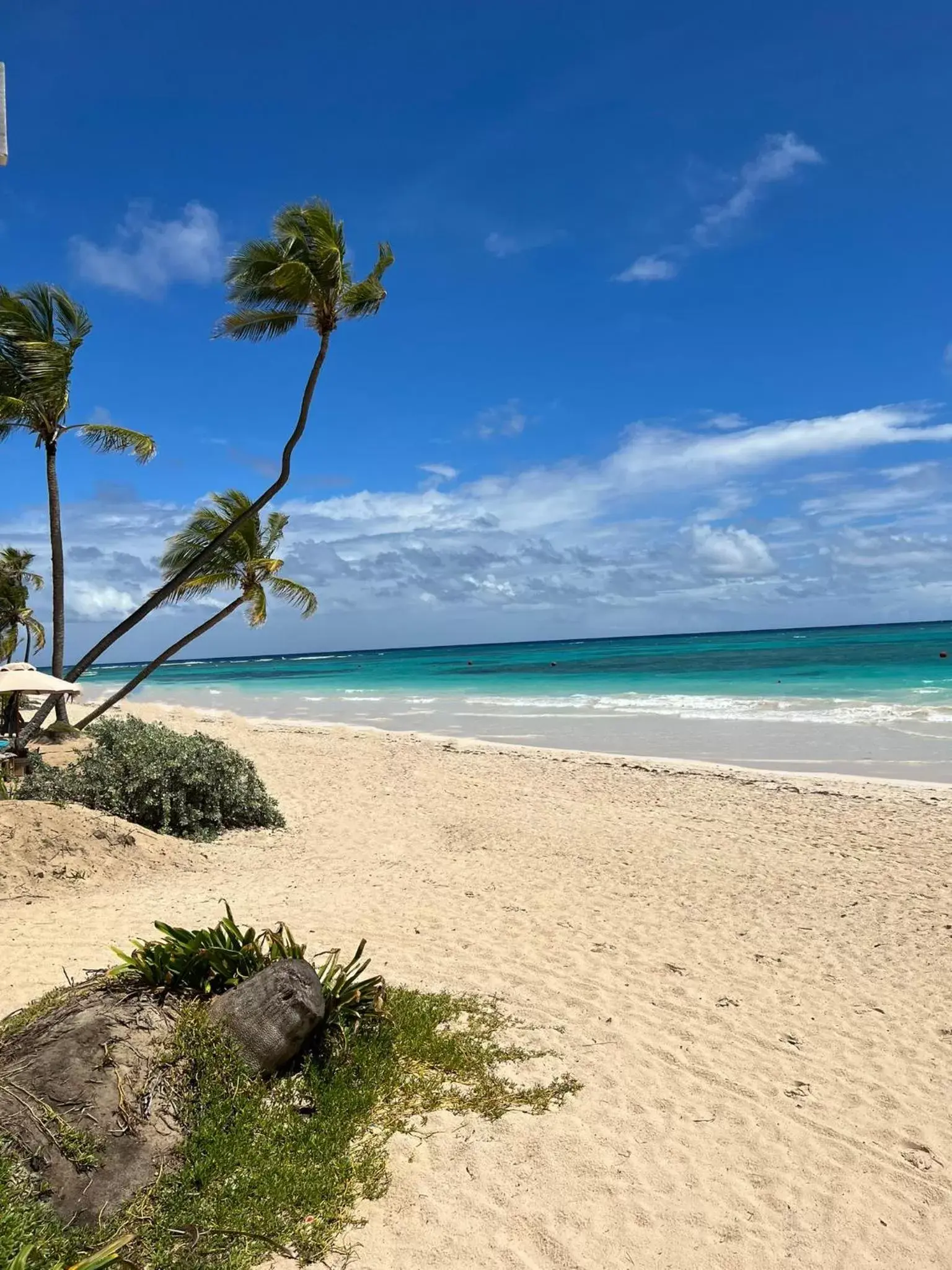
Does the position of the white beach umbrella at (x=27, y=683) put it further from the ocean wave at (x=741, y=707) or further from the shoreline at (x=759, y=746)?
the ocean wave at (x=741, y=707)

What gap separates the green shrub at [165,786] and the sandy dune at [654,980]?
68cm

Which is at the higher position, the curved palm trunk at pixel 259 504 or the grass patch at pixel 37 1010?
the curved palm trunk at pixel 259 504

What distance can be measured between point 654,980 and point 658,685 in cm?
3281

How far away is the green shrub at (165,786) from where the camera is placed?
32.1 ft

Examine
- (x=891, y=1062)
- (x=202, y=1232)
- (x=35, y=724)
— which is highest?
(x=35, y=724)

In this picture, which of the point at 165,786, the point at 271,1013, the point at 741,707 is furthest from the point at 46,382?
the point at 741,707

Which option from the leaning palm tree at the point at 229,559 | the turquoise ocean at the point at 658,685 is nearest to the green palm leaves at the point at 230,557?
the leaning palm tree at the point at 229,559

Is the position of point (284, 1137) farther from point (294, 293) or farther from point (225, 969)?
point (294, 293)

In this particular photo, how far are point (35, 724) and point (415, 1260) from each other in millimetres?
13528

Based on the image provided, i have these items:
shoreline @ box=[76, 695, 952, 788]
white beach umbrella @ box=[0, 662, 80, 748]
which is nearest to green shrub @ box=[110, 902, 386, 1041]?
white beach umbrella @ box=[0, 662, 80, 748]

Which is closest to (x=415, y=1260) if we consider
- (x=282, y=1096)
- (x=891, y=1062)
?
(x=282, y=1096)

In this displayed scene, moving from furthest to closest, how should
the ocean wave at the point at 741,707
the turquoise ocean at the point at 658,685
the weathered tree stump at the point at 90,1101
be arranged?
the turquoise ocean at the point at 658,685 → the ocean wave at the point at 741,707 → the weathered tree stump at the point at 90,1101

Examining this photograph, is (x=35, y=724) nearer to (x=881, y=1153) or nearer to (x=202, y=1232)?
(x=202, y=1232)

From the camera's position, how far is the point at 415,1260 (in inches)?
119
